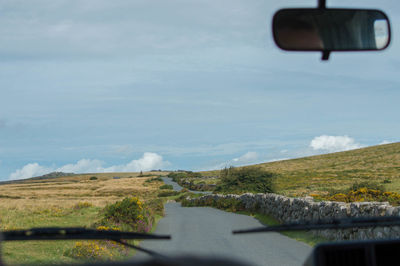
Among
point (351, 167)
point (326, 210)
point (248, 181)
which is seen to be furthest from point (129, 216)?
point (351, 167)

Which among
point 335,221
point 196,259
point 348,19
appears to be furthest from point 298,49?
point 196,259

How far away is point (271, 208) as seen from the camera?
890 inches

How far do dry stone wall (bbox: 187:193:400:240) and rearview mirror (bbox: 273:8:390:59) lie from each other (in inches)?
314

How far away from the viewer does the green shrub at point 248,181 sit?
3969 centimetres

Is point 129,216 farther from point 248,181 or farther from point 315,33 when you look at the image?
point 248,181

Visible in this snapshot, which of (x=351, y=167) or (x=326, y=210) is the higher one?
(x=351, y=167)

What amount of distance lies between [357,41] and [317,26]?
26 centimetres

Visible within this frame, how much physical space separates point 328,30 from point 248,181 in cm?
3849

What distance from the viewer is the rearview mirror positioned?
107 inches

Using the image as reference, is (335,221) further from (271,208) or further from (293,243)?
(271,208)

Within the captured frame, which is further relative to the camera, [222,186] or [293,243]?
[222,186]

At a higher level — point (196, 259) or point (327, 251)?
point (196, 259)

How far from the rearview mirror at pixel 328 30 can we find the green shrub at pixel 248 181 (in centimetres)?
3690

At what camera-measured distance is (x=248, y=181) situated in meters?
40.8
